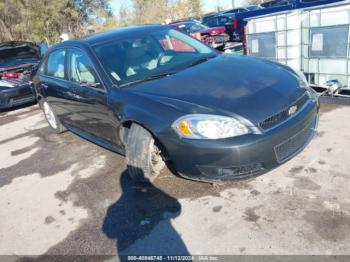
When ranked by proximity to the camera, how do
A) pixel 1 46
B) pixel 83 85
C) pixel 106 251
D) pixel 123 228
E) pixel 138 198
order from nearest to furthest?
pixel 106 251
pixel 123 228
pixel 138 198
pixel 83 85
pixel 1 46

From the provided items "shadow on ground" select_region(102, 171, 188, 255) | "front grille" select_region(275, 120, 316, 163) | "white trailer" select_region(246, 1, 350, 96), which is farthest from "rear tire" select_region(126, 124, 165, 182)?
"white trailer" select_region(246, 1, 350, 96)

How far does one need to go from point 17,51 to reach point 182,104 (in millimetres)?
7505

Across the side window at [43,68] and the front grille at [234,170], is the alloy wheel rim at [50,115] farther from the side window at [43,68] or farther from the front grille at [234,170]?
the front grille at [234,170]

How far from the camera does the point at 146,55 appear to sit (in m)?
3.99

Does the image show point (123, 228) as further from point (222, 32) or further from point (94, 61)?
point (222, 32)

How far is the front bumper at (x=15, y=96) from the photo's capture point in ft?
25.5

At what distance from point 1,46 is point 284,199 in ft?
27.7

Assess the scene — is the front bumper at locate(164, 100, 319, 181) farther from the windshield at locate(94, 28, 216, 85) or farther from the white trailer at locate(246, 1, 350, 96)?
the white trailer at locate(246, 1, 350, 96)

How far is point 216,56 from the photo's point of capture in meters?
4.23

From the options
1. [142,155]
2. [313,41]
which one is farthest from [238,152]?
[313,41]

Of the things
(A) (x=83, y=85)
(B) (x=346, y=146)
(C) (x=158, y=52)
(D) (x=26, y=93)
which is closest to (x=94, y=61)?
(A) (x=83, y=85)

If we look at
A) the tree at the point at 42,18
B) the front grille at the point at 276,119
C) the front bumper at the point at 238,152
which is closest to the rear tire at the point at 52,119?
the front bumper at the point at 238,152

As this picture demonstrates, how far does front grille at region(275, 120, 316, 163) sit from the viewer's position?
117 inches

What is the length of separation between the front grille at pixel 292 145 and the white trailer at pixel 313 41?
6.57 feet
